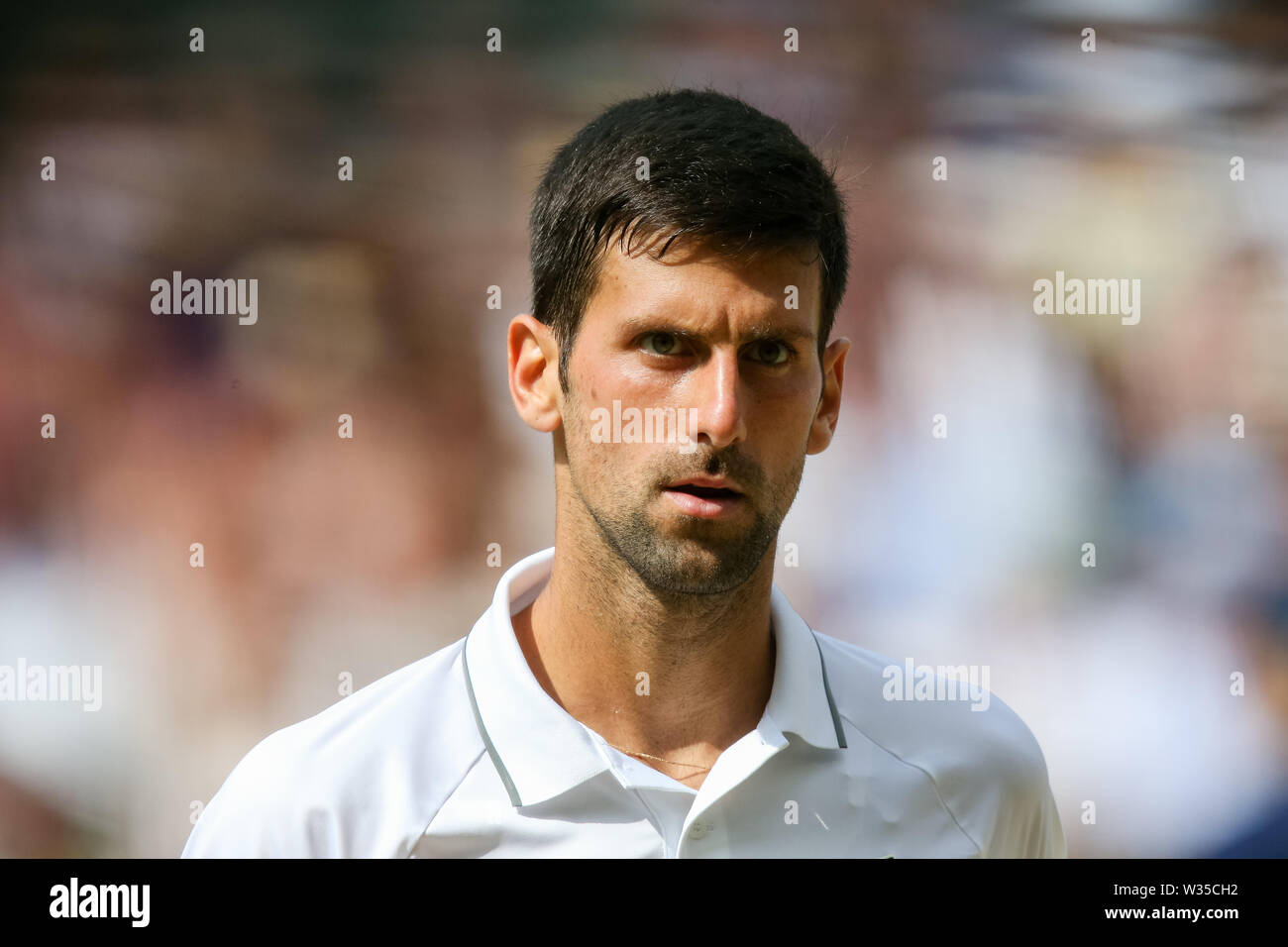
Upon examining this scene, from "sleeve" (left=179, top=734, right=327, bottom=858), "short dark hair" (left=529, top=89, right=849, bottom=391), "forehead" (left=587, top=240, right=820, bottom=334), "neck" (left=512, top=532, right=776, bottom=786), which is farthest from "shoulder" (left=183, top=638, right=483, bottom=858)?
"forehead" (left=587, top=240, right=820, bottom=334)

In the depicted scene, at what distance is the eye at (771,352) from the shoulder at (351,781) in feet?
2.81

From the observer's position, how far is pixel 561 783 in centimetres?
183

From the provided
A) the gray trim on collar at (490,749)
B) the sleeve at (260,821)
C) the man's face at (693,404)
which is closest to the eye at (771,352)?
the man's face at (693,404)

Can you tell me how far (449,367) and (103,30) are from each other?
4.08 ft

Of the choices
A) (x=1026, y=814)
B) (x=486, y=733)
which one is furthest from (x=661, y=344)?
(x=1026, y=814)

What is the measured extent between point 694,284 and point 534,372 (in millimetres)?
438

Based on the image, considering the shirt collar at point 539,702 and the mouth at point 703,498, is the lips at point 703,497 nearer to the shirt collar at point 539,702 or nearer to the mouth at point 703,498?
the mouth at point 703,498

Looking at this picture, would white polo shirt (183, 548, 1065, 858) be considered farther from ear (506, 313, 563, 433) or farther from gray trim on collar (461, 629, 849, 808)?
ear (506, 313, 563, 433)

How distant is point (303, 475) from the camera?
2.72 m

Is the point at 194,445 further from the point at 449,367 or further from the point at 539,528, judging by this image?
the point at 539,528

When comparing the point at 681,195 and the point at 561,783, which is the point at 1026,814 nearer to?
the point at 561,783

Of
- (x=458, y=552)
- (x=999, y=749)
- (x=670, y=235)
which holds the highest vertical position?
(x=670, y=235)

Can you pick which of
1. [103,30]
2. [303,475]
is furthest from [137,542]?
[103,30]

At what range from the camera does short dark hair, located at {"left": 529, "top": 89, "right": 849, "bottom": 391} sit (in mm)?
1879
